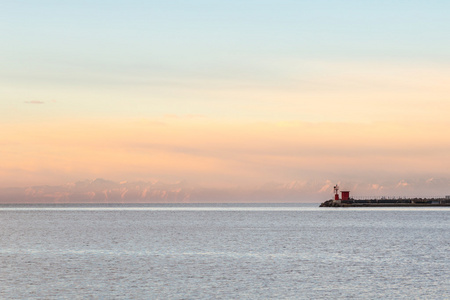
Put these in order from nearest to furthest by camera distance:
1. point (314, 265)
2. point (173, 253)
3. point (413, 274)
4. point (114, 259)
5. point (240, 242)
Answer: point (413, 274) → point (314, 265) → point (114, 259) → point (173, 253) → point (240, 242)

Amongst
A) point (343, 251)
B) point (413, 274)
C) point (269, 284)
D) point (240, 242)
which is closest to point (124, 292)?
point (269, 284)

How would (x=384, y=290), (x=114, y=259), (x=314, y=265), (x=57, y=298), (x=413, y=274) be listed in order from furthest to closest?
(x=114, y=259) < (x=314, y=265) < (x=413, y=274) < (x=384, y=290) < (x=57, y=298)

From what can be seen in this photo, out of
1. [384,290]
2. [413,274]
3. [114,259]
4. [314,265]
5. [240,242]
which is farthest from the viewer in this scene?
[240,242]

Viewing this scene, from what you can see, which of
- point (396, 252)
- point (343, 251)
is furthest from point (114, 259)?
point (396, 252)

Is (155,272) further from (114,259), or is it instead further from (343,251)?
(343,251)

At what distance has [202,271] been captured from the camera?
47875mm

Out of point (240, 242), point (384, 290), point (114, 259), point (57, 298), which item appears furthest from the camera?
point (240, 242)

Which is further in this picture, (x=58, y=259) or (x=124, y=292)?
(x=58, y=259)

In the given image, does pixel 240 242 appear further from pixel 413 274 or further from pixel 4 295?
pixel 4 295

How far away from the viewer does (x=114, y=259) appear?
57.3 meters

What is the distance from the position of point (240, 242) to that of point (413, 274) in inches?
1360

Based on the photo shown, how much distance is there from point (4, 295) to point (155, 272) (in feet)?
42.7

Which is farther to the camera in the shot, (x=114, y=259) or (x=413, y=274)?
(x=114, y=259)

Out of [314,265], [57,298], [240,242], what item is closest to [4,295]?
[57,298]
